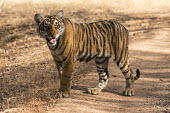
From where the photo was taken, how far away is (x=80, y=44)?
18.9 feet

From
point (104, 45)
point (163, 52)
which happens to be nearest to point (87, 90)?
point (104, 45)

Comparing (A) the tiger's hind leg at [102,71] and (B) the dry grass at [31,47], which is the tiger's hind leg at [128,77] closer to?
(A) the tiger's hind leg at [102,71]

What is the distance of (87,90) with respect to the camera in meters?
6.16

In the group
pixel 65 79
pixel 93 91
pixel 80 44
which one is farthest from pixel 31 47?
pixel 65 79

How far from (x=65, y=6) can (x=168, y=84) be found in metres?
15.2

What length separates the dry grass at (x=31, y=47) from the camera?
625cm

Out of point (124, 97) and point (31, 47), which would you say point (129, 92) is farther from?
point (31, 47)

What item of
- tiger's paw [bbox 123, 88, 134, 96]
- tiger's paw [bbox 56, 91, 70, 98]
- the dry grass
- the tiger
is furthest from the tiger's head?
tiger's paw [bbox 123, 88, 134, 96]

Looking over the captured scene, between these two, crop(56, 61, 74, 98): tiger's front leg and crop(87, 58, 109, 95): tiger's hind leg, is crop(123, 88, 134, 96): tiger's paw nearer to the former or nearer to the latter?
crop(87, 58, 109, 95): tiger's hind leg

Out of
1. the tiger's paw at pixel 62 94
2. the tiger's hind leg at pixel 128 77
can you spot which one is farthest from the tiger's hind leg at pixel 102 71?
the tiger's paw at pixel 62 94

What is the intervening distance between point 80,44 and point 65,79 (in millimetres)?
698

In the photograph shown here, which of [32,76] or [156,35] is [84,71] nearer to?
[32,76]

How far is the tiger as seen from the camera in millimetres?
5453

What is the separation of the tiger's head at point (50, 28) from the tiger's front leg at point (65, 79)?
0.55m
